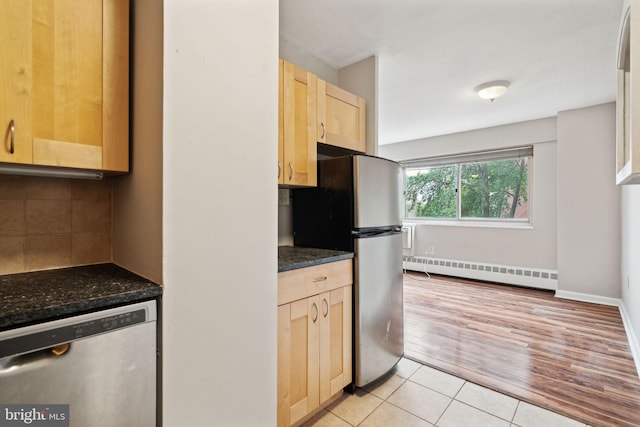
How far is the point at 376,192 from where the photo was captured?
6.32 feet

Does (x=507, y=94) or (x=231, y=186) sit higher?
(x=507, y=94)

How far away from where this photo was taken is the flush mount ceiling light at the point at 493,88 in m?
2.85

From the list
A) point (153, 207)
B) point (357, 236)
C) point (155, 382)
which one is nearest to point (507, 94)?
point (357, 236)

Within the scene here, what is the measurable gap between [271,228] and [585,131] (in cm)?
436

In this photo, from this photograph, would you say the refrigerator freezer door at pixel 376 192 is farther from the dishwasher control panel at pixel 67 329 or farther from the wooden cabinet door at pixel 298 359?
the dishwasher control panel at pixel 67 329

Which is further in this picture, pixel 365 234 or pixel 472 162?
pixel 472 162

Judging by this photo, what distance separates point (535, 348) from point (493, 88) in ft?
7.79

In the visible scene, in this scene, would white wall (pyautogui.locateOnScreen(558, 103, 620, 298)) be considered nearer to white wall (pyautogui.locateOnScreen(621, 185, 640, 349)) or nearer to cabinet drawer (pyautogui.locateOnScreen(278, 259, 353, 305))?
white wall (pyautogui.locateOnScreen(621, 185, 640, 349))

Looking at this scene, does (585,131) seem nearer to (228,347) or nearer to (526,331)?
(526,331)

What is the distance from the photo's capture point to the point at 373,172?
6.23 feet

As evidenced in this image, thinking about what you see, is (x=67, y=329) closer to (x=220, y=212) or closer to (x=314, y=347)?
(x=220, y=212)

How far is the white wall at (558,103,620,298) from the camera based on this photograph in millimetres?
3471

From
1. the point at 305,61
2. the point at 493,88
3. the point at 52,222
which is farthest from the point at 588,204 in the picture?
the point at 52,222

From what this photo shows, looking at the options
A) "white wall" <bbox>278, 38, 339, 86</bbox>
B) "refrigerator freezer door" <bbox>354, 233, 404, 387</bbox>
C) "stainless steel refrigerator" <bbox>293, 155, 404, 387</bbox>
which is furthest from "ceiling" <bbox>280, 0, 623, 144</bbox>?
"refrigerator freezer door" <bbox>354, 233, 404, 387</bbox>
